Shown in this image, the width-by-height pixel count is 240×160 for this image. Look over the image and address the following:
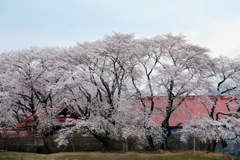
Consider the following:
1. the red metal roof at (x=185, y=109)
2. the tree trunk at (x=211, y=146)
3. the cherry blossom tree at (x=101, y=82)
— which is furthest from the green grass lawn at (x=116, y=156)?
the red metal roof at (x=185, y=109)

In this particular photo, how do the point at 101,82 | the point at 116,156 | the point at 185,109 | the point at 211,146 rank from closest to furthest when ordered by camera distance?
1. the point at 116,156
2. the point at 101,82
3. the point at 211,146
4. the point at 185,109

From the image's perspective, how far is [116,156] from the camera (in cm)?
2345

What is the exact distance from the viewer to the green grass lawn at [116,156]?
22766mm

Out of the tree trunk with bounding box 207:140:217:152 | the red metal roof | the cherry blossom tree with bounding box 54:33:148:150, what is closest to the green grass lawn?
the tree trunk with bounding box 207:140:217:152

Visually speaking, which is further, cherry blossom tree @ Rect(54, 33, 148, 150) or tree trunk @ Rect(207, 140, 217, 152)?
tree trunk @ Rect(207, 140, 217, 152)

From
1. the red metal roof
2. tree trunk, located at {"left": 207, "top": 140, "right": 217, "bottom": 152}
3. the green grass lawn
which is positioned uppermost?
the red metal roof

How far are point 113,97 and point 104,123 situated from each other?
2665 mm

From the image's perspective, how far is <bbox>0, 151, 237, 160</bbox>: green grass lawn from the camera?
74.7 ft

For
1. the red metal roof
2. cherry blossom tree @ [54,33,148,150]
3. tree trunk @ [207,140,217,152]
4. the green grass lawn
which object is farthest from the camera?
the red metal roof

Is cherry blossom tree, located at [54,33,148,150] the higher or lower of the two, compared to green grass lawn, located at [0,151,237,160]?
higher

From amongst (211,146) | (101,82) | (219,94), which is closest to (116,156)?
(101,82)

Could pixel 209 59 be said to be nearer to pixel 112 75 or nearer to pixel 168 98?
pixel 168 98

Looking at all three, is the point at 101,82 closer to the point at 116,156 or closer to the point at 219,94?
the point at 116,156

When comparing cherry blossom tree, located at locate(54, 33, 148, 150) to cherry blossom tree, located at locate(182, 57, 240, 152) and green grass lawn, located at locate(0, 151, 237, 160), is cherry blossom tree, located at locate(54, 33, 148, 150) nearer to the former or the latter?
green grass lawn, located at locate(0, 151, 237, 160)
